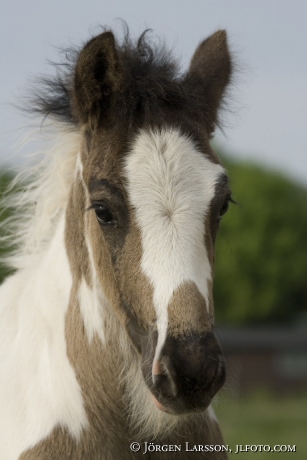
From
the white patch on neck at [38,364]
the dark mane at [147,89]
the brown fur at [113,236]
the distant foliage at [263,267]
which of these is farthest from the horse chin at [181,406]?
the distant foliage at [263,267]

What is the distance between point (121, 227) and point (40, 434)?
118cm

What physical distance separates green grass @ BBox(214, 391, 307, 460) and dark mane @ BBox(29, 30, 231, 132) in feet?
28.8

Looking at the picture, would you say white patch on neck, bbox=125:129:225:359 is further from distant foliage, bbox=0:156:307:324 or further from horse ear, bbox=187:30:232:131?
distant foliage, bbox=0:156:307:324

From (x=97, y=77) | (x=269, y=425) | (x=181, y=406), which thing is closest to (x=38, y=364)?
(x=181, y=406)

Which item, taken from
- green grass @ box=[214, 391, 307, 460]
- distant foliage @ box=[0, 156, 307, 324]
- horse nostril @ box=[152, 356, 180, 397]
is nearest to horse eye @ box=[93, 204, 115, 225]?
horse nostril @ box=[152, 356, 180, 397]

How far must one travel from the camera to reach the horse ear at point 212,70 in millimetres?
4316

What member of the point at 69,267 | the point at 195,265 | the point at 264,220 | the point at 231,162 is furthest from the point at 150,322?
the point at 231,162

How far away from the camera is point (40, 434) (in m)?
3.94

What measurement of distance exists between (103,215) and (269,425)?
17605 mm

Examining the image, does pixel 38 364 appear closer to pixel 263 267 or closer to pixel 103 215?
pixel 103 215

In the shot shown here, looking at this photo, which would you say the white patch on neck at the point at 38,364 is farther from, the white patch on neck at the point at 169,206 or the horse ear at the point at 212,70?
the horse ear at the point at 212,70

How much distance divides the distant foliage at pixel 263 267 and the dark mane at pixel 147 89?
1611 inches

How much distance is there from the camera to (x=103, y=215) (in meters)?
3.79

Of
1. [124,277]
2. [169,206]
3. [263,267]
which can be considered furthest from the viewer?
[263,267]
